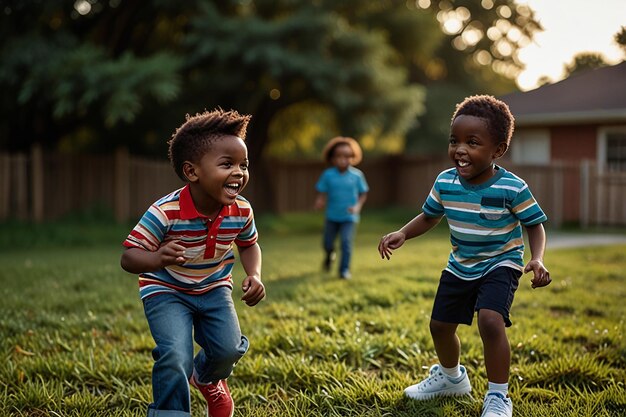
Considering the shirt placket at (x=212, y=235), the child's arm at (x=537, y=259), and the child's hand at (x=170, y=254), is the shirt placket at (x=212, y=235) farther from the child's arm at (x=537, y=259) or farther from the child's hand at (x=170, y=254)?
the child's arm at (x=537, y=259)

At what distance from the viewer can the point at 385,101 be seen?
16.3m

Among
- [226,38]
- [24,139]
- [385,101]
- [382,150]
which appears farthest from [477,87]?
[24,139]

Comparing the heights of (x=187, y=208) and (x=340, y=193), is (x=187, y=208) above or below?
below

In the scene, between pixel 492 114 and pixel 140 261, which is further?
pixel 492 114

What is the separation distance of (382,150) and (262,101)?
14962 millimetres

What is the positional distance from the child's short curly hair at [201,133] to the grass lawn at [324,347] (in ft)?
4.31

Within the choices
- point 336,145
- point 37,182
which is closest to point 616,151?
point 336,145

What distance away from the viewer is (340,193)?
8.20 meters

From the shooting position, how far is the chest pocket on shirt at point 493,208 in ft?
Result: 10.8

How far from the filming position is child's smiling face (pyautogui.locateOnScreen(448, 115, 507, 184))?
3260mm

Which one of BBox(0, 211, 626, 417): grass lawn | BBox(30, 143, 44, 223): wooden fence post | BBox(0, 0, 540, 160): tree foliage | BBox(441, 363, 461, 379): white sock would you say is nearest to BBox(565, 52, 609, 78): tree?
BBox(0, 211, 626, 417): grass lawn

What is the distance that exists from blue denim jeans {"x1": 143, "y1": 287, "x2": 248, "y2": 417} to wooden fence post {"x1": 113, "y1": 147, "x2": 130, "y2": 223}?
1278 cm

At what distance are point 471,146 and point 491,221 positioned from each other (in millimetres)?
372

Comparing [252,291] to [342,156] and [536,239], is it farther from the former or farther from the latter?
[342,156]
